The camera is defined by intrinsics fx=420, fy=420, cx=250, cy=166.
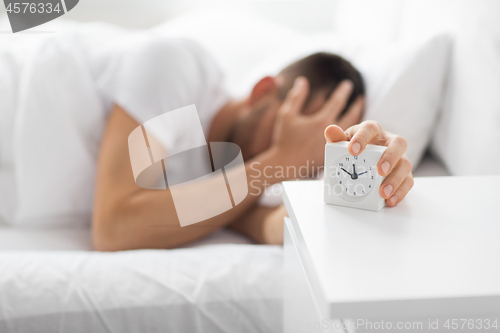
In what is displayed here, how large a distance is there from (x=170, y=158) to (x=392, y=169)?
53 centimetres

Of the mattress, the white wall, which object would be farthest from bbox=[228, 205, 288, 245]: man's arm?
the white wall

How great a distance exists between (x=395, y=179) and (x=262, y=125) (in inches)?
22.1

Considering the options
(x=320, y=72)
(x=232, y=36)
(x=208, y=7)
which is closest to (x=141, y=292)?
(x=320, y=72)

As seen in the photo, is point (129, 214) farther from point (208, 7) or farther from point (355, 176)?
point (208, 7)

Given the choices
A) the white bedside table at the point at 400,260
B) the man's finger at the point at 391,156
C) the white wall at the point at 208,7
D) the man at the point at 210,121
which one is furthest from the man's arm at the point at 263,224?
the white wall at the point at 208,7

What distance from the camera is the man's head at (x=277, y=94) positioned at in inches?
40.2

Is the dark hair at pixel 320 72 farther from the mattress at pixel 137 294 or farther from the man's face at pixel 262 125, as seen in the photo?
the mattress at pixel 137 294

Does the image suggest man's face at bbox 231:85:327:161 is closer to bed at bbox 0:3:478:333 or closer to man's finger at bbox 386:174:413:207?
bed at bbox 0:3:478:333

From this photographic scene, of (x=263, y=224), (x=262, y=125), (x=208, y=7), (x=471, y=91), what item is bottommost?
(x=263, y=224)

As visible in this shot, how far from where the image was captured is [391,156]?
50cm

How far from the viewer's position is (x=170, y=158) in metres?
0.92

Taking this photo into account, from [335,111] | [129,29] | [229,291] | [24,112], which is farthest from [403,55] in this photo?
[129,29]

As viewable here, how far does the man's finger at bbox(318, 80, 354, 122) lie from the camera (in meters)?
0.98

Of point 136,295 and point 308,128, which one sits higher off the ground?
point 308,128
